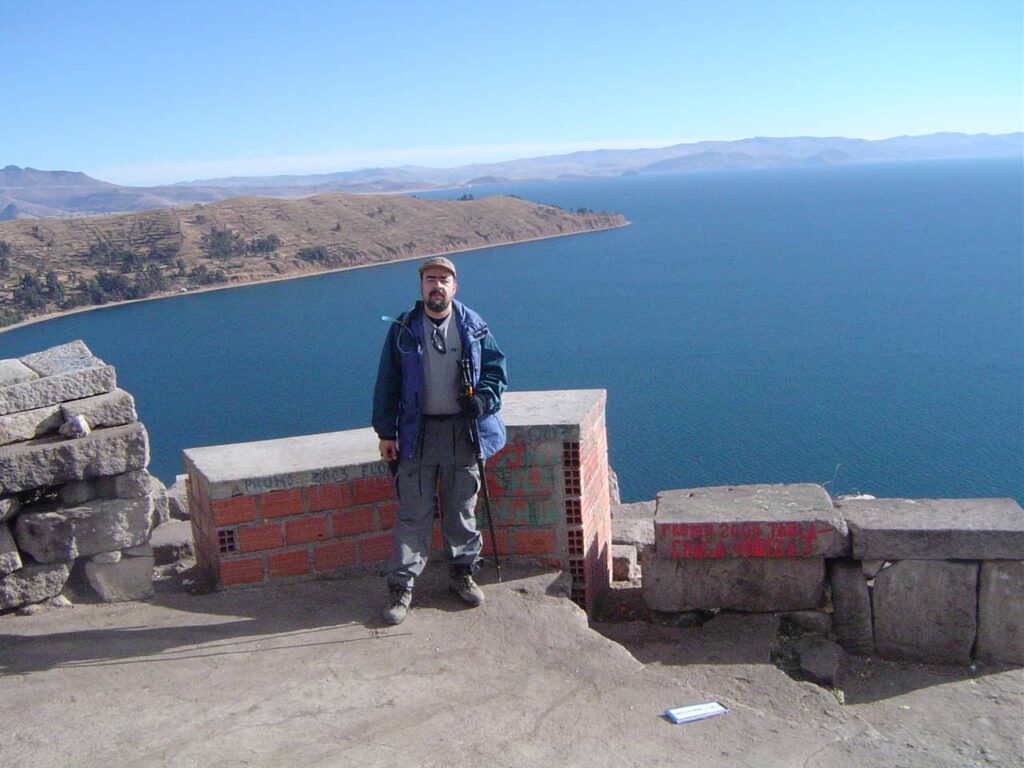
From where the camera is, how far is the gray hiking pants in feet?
16.9

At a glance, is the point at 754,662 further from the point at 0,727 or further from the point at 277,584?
the point at 0,727

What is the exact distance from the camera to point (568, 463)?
19.0 feet

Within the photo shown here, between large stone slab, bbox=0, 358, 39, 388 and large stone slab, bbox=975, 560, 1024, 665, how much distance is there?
17.8 ft

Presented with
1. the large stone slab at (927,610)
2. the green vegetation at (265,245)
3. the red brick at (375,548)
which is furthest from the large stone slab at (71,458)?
the green vegetation at (265,245)

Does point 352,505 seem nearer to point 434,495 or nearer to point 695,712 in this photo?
point 434,495

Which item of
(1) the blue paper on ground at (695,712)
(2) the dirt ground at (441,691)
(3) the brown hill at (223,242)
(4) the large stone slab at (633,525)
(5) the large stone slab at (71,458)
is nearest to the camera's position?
(2) the dirt ground at (441,691)

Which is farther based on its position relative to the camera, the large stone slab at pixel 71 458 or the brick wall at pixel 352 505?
the brick wall at pixel 352 505

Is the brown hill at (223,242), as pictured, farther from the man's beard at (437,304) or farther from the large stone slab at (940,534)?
the large stone slab at (940,534)

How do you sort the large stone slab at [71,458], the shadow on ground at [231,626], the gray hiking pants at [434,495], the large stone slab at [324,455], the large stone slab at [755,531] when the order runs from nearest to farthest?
the shadow on ground at [231,626] → the large stone slab at [71,458] → the gray hiking pants at [434,495] → the large stone slab at [324,455] → the large stone slab at [755,531]

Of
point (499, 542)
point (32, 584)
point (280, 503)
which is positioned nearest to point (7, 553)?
point (32, 584)

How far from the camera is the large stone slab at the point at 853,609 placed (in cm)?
566

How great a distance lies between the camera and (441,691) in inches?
172

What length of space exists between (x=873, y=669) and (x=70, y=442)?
15.0 ft

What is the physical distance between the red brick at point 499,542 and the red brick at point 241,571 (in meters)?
1.31
